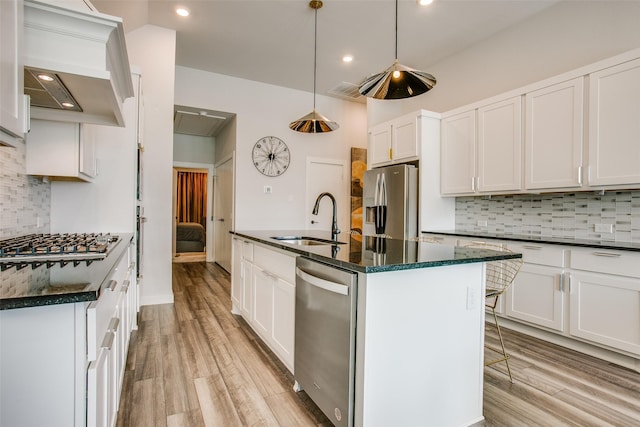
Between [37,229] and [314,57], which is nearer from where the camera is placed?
[37,229]

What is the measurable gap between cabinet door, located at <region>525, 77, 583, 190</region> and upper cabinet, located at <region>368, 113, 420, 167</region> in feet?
3.93

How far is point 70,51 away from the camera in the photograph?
1.40 metres

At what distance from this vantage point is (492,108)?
11.3 ft

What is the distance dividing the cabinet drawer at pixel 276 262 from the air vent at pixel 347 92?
3.61 meters

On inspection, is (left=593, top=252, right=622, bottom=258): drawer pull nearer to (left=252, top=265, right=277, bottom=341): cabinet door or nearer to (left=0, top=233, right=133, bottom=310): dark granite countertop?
Answer: (left=252, top=265, right=277, bottom=341): cabinet door

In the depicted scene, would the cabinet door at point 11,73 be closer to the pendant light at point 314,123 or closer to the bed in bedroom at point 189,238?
the pendant light at point 314,123

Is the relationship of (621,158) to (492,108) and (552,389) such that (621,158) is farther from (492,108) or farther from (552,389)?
(552,389)

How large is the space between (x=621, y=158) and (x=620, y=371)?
1524mm

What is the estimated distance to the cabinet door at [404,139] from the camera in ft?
13.1

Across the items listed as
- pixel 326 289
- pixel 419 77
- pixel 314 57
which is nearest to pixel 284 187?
pixel 314 57

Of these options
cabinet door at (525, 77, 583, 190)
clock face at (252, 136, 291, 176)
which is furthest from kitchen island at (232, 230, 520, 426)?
clock face at (252, 136, 291, 176)

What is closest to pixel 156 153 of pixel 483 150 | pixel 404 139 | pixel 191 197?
pixel 404 139

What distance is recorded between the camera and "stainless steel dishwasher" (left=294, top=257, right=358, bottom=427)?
141 cm

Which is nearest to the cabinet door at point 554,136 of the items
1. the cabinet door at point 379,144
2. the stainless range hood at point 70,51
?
the cabinet door at point 379,144
